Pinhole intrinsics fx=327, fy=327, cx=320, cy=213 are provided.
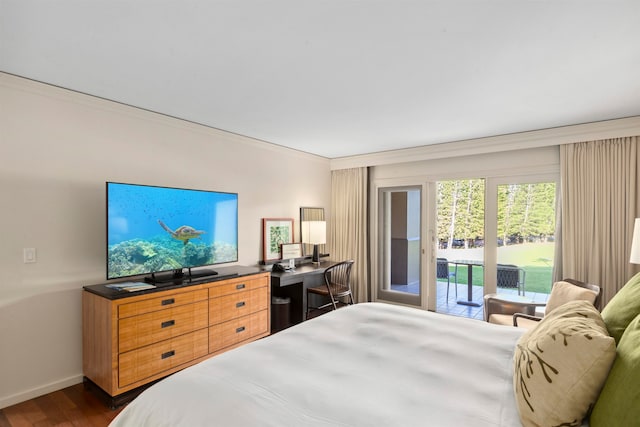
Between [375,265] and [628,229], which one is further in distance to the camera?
[375,265]

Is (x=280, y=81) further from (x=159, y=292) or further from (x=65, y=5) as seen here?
(x=159, y=292)

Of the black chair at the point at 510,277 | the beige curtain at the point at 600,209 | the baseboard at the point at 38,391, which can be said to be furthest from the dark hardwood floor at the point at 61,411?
the beige curtain at the point at 600,209

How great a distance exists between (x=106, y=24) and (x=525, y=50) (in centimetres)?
242

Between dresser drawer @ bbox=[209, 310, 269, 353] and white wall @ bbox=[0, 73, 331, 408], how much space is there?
3.53ft

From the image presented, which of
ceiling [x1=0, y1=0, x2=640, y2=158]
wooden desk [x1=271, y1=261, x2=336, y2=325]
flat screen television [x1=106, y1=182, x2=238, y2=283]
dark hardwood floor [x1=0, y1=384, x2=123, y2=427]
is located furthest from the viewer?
wooden desk [x1=271, y1=261, x2=336, y2=325]

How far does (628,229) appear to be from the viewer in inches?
129

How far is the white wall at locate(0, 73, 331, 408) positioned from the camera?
2398mm

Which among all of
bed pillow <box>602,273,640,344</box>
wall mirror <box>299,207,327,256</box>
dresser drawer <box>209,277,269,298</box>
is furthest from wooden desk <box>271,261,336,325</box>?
bed pillow <box>602,273,640,344</box>

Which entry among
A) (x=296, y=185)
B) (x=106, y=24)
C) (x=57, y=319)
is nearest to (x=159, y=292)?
(x=57, y=319)

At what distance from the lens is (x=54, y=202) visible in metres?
2.59

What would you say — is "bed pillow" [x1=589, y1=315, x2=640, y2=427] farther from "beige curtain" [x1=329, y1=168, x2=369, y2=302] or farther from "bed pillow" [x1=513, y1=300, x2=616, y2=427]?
"beige curtain" [x1=329, y1=168, x2=369, y2=302]

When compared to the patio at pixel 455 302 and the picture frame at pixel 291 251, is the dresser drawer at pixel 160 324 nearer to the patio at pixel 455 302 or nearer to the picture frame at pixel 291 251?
the picture frame at pixel 291 251

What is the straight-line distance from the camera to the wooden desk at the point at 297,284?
386 centimetres

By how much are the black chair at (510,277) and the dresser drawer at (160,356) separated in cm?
357
